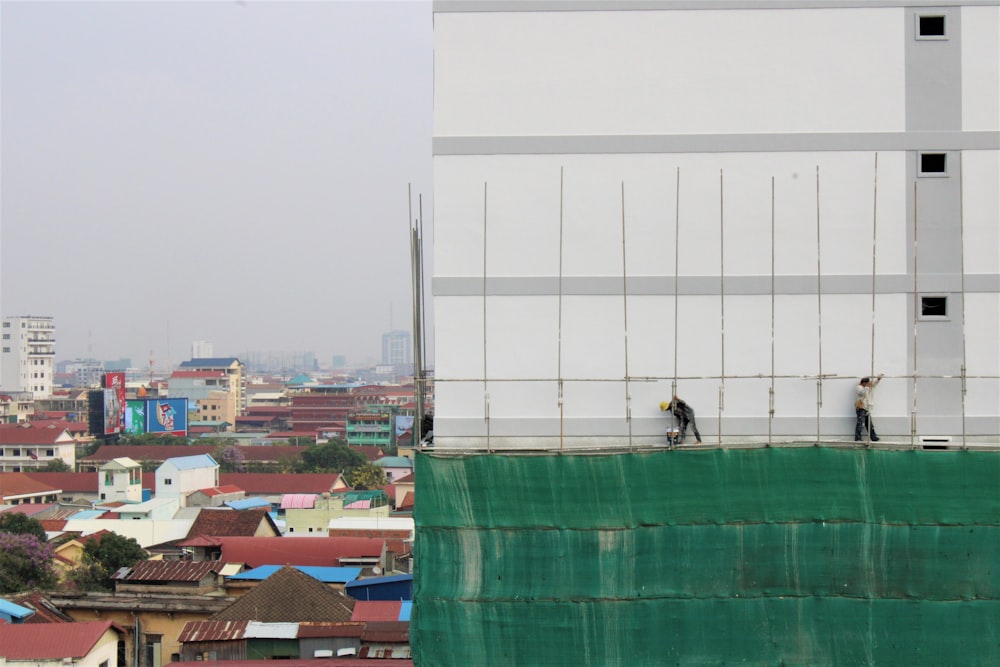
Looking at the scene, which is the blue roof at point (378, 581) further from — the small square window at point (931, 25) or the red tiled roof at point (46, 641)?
the small square window at point (931, 25)

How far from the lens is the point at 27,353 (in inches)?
4710

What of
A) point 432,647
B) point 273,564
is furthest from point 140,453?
point 432,647

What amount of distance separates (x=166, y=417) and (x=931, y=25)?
79876mm

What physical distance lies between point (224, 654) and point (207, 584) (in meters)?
7.70

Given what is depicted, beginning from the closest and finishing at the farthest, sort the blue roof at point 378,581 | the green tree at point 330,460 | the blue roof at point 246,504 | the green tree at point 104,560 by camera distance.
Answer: the blue roof at point 378,581
the green tree at point 104,560
the blue roof at point 246,504
the green tree at point 330,460

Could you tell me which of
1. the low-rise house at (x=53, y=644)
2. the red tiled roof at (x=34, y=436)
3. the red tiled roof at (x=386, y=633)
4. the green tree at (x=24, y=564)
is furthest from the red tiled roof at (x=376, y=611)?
the red tiled roof at (x=34, y=436)

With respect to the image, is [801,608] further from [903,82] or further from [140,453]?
[140,453]

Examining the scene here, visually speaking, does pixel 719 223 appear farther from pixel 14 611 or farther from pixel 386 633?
pixel 14 611

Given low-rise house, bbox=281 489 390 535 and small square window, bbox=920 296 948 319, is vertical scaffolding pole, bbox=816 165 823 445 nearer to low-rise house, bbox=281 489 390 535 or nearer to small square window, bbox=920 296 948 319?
small square window, bbox=920 296 948 319

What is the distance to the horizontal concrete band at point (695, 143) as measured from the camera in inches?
344

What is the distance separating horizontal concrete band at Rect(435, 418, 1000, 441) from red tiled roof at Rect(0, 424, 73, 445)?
69.6m

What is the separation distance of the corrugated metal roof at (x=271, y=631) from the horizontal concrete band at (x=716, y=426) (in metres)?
13.4

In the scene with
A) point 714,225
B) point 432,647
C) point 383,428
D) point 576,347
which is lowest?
point 383,428

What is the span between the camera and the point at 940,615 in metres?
8.16
